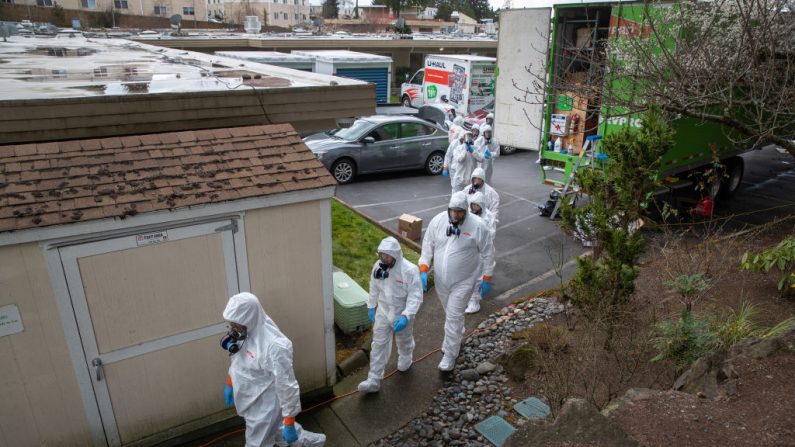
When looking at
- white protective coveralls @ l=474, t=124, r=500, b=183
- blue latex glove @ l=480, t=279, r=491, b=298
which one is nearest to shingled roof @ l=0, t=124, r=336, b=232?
blue latex glove @ l=480, t=279, r=491, b=298

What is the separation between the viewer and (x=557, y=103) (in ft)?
29.2

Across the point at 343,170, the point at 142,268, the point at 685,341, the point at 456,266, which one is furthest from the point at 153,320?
the point at 343,170

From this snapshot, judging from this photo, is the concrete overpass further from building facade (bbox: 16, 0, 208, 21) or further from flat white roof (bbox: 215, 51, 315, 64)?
building facade (bbox: 16, 0, 208, 21)

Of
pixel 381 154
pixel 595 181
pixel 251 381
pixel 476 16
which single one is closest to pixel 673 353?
pixel 595 181

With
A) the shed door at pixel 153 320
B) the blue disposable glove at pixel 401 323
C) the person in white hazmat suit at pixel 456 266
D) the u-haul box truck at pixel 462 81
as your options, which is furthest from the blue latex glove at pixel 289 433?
the u-haul box truck at pixel 462 81

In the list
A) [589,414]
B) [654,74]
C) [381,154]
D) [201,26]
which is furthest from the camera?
[201,26]

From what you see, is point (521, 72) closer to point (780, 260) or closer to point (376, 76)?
point (780, 260)

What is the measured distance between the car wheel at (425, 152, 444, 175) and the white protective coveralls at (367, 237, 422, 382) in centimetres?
831

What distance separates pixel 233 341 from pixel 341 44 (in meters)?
20.1

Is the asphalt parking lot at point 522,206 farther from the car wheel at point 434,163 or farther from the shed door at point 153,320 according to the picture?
the shed door at point 153,320

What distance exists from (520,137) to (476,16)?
65.9 metres

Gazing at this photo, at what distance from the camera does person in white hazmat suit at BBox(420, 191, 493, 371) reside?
18.0ft

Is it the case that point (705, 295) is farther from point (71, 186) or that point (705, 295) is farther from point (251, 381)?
point (71, 186)

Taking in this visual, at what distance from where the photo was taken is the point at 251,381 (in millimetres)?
3963
